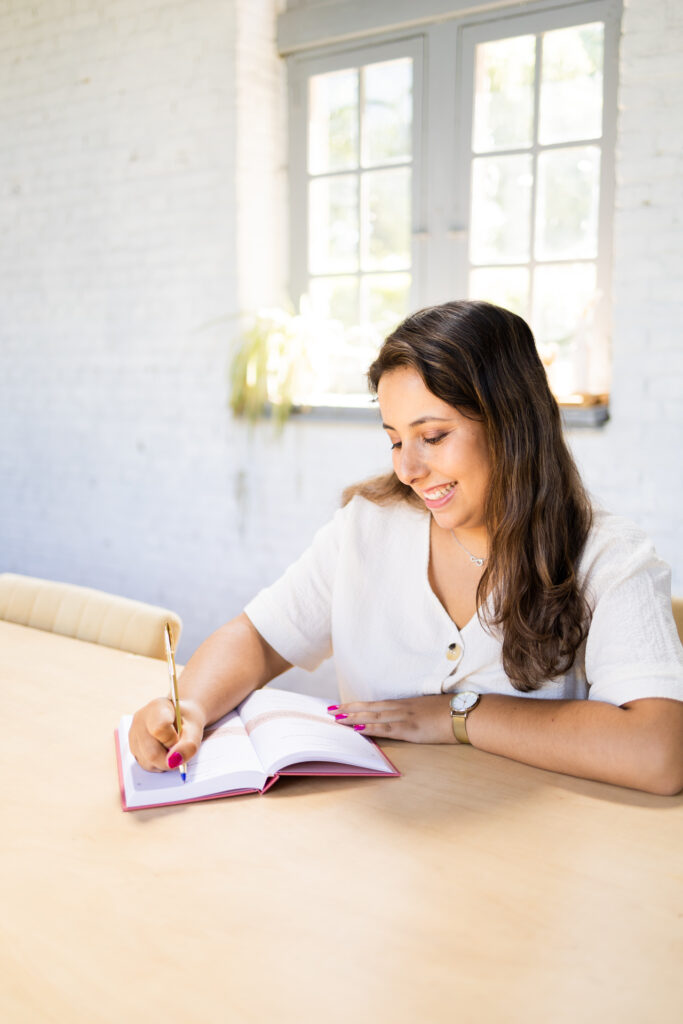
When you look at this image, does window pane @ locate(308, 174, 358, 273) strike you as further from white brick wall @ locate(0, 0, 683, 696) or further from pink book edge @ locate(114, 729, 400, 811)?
pink book edge @ locate(114, 729, 400, 811)

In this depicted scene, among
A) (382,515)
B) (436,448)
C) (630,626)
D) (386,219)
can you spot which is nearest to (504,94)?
(386,219)

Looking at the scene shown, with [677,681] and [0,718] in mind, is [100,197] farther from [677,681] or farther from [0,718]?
[677,681]

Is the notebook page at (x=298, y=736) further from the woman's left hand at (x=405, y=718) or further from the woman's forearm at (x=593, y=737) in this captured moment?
the woman's forearm at (x=593, y=737)

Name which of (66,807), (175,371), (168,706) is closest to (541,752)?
(168,706)

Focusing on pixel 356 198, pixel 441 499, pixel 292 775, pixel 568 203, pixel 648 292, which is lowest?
pixel 292 775

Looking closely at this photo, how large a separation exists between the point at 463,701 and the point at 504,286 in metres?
2.27

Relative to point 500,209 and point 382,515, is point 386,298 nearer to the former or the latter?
point 500,209

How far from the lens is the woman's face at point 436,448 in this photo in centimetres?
143

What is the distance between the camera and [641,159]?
2.73 metres

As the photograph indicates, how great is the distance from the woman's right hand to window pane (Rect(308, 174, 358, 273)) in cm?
274

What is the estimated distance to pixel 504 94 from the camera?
3215mm

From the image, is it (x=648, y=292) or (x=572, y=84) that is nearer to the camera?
(x=648, y=292)

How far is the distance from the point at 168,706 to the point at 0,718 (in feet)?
1.19

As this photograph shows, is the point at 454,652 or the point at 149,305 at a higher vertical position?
the point at 149,305
